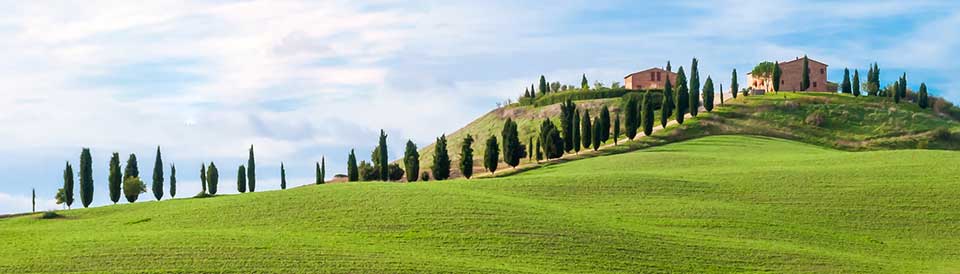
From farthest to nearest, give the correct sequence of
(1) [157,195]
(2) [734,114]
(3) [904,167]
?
(2) [734,114], (1) [157,195], (3) [904,167]

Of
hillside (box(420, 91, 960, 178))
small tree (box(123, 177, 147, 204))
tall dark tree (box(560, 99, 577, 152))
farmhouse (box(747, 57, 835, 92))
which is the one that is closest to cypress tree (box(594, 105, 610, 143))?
hillside (box(420, 91, 960, 178))

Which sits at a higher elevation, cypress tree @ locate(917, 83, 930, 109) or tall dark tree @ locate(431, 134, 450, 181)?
cypress tree @ locate(917, 83, 930, 109)

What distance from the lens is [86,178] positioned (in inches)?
3600

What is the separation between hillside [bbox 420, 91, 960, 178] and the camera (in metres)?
115

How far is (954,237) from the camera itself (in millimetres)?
63156

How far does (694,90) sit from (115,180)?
60695 mm

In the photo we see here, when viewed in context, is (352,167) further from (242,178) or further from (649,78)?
(649,78)

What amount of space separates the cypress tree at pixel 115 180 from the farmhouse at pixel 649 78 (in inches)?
3057

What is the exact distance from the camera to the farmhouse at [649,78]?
152375 mm

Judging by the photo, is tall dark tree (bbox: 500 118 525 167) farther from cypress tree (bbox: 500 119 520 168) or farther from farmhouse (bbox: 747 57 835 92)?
farmhouse (bbox: 747 57 835 92)

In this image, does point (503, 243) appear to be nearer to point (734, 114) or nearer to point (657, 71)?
point (734, 114)

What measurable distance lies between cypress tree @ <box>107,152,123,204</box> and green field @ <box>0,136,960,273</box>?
1600 cm

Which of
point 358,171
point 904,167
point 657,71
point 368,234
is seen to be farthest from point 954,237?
point 657,71

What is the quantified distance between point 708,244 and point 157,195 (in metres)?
56.8
